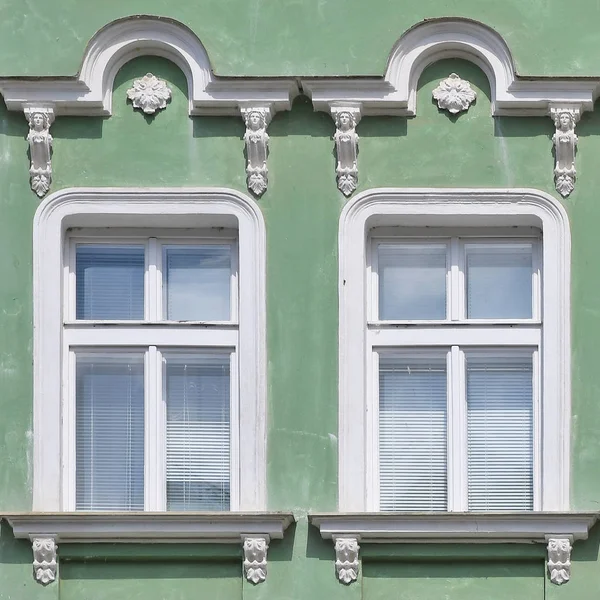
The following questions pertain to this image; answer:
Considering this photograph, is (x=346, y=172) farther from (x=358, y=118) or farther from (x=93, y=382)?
(x=93, y=382)

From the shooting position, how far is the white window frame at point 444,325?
12.7m

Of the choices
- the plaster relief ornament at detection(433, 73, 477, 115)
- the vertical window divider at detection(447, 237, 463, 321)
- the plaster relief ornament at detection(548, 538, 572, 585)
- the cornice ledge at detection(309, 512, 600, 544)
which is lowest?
the plaster relief ornament at detection(548, 538, 572, 585)

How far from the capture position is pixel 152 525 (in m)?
12.5

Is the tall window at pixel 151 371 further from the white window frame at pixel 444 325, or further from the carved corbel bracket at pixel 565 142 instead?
the carved corbel bracket at pixel 565 142

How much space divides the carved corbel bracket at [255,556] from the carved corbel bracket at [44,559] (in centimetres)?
120

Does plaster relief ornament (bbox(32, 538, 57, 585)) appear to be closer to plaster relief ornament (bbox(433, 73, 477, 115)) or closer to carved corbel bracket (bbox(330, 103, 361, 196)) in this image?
carved corbel bracket (bbox(330, 103, 361, 196))

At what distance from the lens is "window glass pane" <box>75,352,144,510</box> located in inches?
512

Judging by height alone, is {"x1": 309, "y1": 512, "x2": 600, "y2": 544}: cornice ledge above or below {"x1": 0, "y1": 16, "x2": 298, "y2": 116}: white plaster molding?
below

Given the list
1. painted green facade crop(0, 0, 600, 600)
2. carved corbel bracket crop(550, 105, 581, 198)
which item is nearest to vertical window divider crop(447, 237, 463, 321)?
painted green facade crop(0, 0, 600, 600)

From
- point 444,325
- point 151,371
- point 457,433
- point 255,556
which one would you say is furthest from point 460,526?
point 151,371

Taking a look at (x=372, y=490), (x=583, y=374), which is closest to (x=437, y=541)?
(x=372, y=490)

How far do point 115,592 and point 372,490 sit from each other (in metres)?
1.77

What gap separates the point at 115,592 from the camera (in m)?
12.6

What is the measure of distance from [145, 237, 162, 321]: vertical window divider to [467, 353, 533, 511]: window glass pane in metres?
2.08
